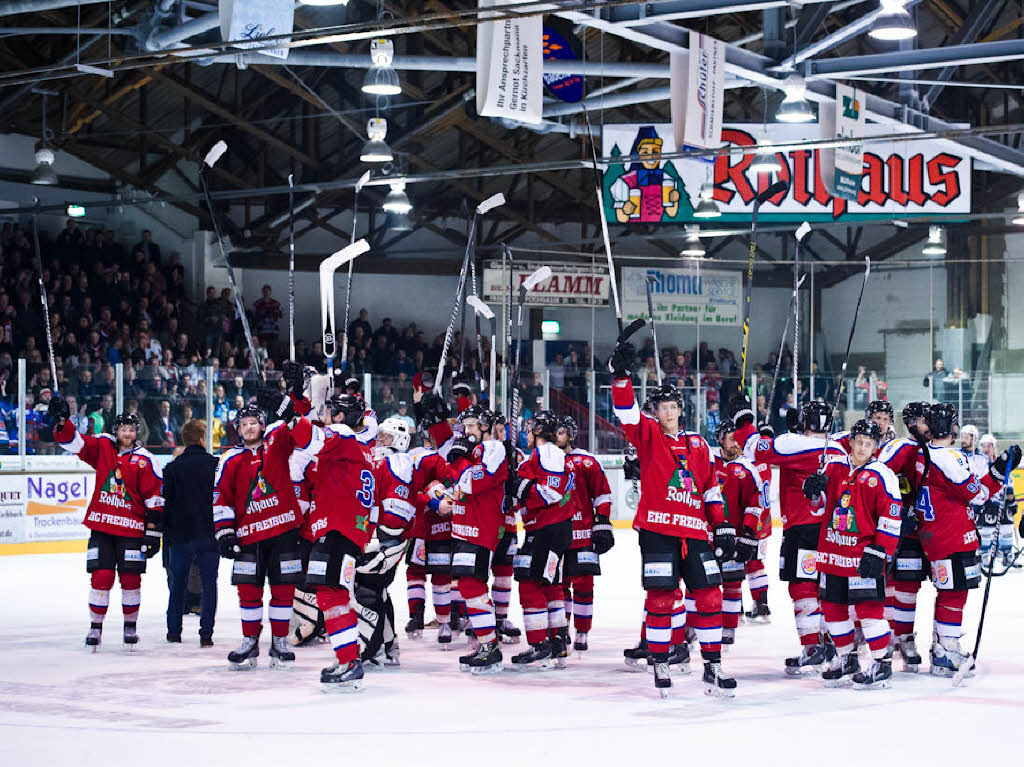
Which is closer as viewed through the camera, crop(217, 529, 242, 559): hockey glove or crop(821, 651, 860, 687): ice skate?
crop(821, 651, 860, 687): ice skate

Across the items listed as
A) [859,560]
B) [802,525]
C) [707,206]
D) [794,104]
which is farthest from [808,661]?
[707,206]

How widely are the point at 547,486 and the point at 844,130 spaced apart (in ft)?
23.9

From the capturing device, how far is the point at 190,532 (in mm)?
7414

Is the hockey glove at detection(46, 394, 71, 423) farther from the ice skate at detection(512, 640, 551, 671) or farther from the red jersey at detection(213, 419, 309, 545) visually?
the ice skate at detection(512, 640, 551, 671)

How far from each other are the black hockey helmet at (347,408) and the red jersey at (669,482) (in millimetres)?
1211

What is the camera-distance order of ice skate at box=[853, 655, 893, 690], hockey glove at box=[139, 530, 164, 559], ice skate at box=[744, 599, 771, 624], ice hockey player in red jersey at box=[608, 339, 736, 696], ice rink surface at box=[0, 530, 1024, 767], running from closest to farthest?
ice rink surface at box=[0, 530, 1024, 767], ice hockey player in red jersey at box=[608, 339, 736, 696], ice skate at box=[853, 655, 893, 690], hockey glove at box=[139, 530, 164, 559], ice skate at box=[744, 599, 771, 624]

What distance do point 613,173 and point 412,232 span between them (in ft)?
17.8

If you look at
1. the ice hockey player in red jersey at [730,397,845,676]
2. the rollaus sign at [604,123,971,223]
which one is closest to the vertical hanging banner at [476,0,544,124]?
the ice hockey player in red jersey at [730,397,845,676]

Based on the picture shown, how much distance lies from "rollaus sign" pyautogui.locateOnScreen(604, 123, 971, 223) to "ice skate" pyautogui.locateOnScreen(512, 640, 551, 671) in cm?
1141

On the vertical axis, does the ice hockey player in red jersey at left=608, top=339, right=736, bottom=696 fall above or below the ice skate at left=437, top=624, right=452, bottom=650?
above

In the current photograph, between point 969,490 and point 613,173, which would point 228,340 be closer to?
point 613,173

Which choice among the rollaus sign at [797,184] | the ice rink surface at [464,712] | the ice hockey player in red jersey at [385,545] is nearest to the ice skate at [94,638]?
the ice rink surface at [464,712]

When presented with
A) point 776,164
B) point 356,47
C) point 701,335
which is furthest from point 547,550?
point 701,335

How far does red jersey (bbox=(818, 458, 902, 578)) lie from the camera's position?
232 inches
